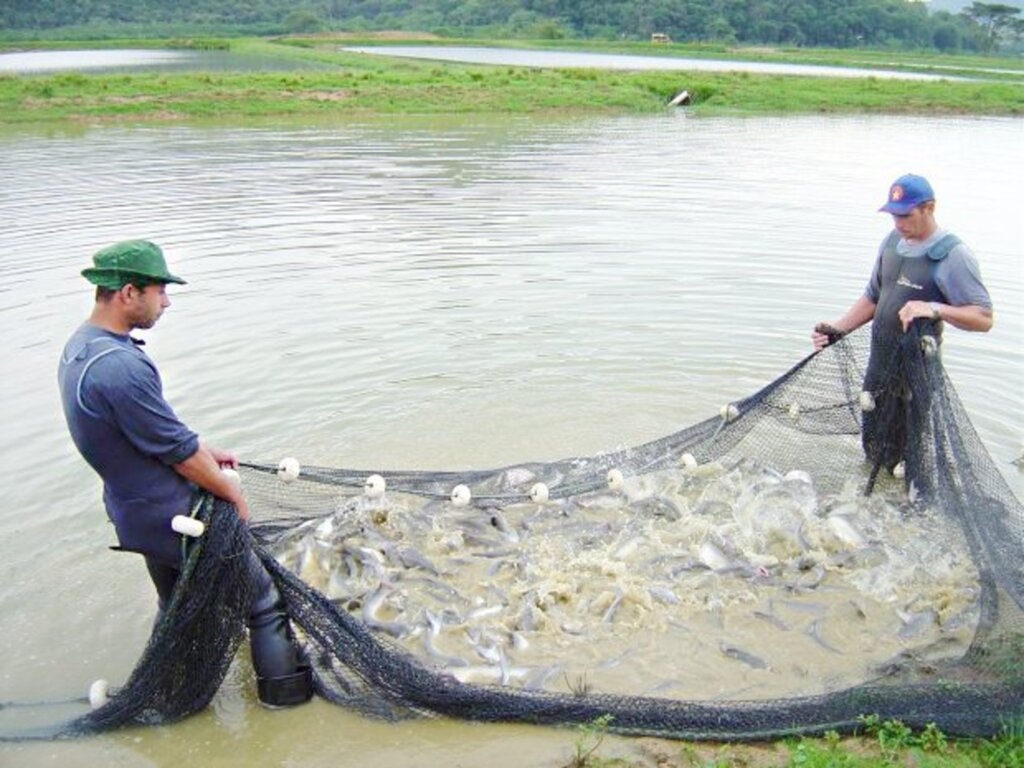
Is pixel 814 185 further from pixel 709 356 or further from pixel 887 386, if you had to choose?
pixel 887 386

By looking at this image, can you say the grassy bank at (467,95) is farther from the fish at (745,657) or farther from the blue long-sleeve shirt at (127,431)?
the fish at (745,657)

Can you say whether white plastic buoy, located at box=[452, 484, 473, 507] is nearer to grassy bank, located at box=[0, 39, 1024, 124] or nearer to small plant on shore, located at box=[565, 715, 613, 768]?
small plant on shore, located at box=[565, 715, 613, 768]

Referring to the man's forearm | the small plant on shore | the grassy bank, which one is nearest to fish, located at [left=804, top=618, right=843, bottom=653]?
the small plant on shore

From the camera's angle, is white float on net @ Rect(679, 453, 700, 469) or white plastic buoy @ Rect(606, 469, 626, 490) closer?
white plastic buoy @ Rect(606, 469, 626, 490)

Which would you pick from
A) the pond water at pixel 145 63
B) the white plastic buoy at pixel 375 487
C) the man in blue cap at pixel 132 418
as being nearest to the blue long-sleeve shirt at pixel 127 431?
the man in blue cap at pixel 132 418

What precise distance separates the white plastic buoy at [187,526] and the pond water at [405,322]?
124 cm

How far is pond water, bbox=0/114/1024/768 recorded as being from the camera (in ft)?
19.7

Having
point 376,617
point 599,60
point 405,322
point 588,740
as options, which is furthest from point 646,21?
point 588,740

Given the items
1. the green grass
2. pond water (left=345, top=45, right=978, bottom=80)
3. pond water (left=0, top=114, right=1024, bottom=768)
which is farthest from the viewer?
pond water (left=345, top=45, right=978, bottom=80)

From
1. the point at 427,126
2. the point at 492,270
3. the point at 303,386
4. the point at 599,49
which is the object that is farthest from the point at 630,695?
the point at 599,49

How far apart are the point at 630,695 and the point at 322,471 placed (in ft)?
8.79

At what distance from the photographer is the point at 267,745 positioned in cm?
515

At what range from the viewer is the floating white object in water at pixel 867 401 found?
7340 mm

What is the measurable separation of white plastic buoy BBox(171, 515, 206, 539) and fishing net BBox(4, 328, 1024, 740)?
0.12m
